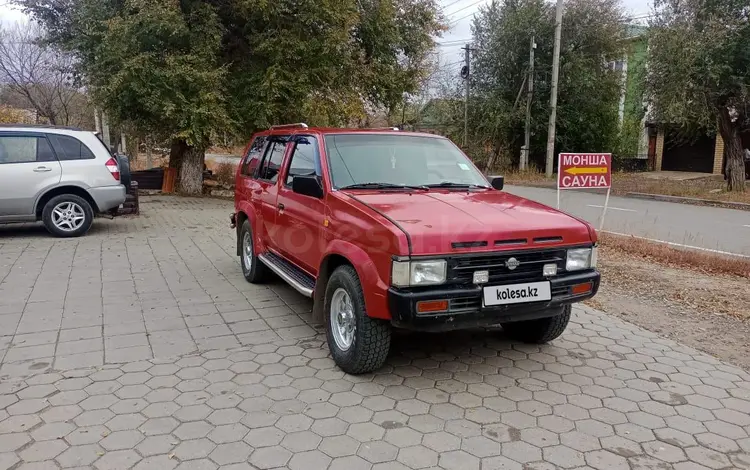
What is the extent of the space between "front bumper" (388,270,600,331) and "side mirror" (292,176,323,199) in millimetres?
1335

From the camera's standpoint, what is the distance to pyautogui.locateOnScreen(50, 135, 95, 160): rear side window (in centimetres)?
898

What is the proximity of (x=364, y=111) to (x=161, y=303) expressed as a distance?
11303 mm

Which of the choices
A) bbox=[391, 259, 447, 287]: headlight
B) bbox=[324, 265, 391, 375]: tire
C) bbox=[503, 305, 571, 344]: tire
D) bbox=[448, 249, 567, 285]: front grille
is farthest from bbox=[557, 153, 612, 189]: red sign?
bbox=[391, 259, 447, 287]: headlight

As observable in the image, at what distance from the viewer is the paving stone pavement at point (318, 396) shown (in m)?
3.04

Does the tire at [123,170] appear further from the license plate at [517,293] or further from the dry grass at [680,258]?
the dry grass at [680,258]

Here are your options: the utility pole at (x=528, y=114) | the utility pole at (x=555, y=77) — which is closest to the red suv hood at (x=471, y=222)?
the utility pole at (x=555, y=77)

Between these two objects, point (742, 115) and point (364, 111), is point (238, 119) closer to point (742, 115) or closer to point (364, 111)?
point (364, 111)

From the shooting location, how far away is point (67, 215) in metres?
9.16

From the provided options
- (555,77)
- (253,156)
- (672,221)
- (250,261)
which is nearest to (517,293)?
(250,261)

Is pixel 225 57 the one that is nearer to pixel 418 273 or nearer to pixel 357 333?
pixel 357 333

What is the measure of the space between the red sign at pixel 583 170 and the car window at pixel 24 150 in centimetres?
822

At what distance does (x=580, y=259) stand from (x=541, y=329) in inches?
34.3

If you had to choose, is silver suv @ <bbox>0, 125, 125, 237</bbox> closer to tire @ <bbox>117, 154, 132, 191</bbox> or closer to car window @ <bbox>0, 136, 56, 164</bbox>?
car window @ <bbox>0, 136, 56, 164</bbox>

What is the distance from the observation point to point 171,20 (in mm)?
12938
